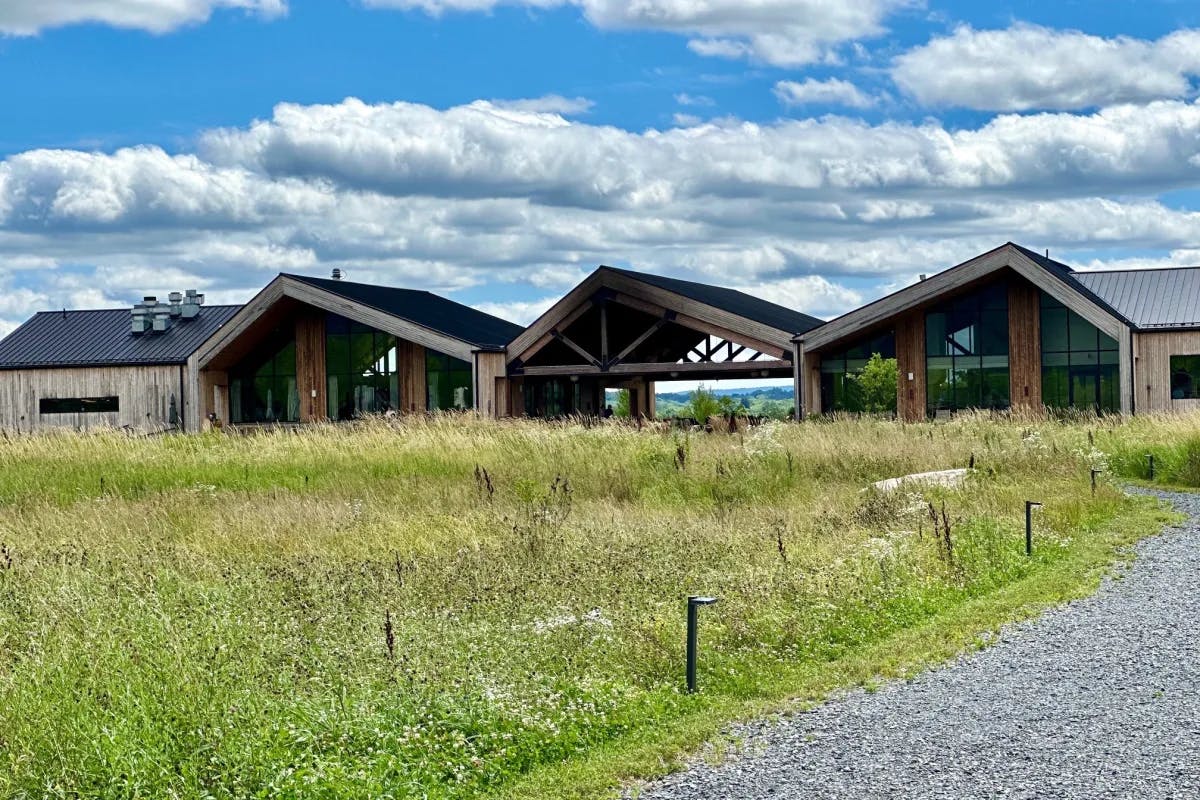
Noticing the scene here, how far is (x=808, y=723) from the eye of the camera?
7.51 meters

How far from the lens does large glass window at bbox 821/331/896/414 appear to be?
35.7 meters

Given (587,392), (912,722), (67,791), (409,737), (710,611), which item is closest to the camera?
(67,791)

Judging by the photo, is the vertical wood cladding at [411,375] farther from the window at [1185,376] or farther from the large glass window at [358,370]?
the window at [1185,376]

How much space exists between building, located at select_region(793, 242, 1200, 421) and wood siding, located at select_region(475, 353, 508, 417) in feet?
25.6

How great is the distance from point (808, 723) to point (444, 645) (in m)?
2.20

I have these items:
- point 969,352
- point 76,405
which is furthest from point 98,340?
point 969,352

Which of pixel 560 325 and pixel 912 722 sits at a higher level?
pixel 560 325

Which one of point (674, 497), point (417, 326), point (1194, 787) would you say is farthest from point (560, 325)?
point (1194, 787)

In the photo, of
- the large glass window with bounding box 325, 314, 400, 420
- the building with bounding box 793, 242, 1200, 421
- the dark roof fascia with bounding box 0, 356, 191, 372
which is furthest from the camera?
the dark roof fascia with bounding box 0, 356, 191, 372

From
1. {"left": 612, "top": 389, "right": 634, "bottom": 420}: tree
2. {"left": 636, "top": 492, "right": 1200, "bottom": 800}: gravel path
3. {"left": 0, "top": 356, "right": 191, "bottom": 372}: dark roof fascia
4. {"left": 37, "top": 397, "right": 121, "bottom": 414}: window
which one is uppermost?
{"left": 0, "top": 356, "right": 191, "bottom": 372}: dark roof fascia

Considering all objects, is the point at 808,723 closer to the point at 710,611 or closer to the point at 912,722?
the point at 912,722

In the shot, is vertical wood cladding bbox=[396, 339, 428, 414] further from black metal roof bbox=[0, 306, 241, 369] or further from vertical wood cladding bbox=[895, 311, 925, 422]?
vertical wood cladding bbox=[895, 311, 925, 422]

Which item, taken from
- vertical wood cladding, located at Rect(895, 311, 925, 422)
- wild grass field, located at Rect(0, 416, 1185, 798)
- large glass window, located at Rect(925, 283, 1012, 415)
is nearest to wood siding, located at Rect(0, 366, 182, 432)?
vertical wood cladding, located at Rect(895, 311, 925, 422)

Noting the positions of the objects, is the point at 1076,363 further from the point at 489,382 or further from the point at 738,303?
the point at 489,382
